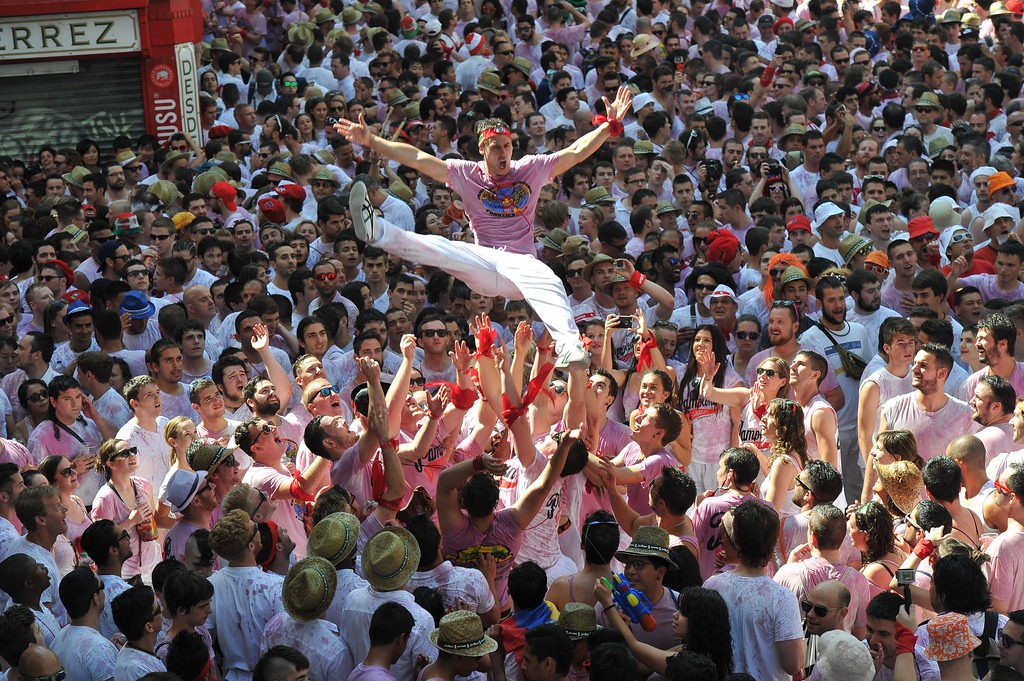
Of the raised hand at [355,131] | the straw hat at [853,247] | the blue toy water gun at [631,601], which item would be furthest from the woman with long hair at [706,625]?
the straw hat at [853,247]

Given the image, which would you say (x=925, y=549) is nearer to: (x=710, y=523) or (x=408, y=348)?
(x=710, y=523)

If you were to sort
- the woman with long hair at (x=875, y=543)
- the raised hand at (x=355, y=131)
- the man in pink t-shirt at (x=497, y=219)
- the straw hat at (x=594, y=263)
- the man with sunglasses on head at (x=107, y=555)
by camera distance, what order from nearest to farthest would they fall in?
the woman with long hair at (x=875, y=543) < the man with sunglasses on head at (x=107, y=555) < the man in pink t-shirt at (x=497, y=219) < the raised hand at (x=355, y=131) < the straw hat at (x=594, y=263)

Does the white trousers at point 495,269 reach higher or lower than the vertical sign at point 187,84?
higher

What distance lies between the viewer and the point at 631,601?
571cm

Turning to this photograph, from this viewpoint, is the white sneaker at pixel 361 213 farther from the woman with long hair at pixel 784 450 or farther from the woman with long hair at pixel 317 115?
the woman with long hair at pixel 317 115

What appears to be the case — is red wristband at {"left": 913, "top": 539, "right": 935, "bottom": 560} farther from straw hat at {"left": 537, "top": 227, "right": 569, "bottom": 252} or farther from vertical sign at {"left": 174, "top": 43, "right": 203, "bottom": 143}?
vertical sign at {"left": 174, "top": 43, "right": 203, "bottom": 143}

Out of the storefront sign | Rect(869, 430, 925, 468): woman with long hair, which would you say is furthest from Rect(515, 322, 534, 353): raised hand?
the storefront sign

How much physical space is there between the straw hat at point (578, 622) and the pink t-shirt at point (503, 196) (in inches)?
127

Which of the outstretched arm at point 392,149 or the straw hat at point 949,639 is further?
the outstretched arm at point 392,149

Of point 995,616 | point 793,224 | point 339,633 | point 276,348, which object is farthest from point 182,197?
point 995,616

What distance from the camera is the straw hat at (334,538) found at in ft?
19.6

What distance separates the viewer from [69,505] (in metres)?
7.29

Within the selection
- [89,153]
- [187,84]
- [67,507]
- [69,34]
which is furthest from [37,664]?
[69,34]

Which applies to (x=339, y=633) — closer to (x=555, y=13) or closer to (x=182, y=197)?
(x=182, y=197)
